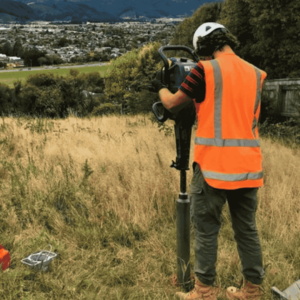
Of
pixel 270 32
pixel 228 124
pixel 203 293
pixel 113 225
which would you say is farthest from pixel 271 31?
pixel 203 293

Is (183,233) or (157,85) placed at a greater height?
(157,85)

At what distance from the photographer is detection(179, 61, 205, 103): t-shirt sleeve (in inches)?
86.0

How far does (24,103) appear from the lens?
809 inches

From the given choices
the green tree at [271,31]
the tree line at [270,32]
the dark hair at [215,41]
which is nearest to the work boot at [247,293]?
the dark hair at [215,41]

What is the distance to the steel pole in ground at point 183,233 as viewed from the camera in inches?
107

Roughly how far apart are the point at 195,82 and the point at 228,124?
1.14 feet

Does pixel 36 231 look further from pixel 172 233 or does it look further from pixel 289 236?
pixel 289 236

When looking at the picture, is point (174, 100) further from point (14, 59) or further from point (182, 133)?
point (14, 59)

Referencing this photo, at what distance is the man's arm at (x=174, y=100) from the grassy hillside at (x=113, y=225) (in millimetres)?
1484

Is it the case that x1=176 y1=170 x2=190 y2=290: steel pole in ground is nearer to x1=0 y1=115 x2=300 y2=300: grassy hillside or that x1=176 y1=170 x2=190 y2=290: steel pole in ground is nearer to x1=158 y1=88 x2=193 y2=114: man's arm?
x1=0 y1=115 x2=300 y2=300: grassy hillside

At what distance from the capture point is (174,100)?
230 centimetres

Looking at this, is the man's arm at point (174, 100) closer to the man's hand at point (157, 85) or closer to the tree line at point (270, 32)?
the man's hand at point (157, 85)

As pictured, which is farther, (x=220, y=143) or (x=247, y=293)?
(x=247, y=293)

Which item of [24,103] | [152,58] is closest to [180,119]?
[24,103]
